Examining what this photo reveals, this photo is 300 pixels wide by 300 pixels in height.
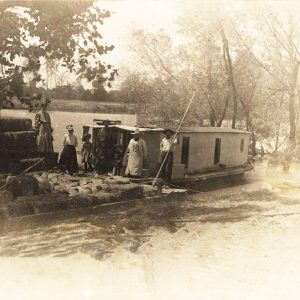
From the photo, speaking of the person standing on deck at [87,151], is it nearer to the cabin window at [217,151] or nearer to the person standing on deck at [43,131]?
the person standing on deck at [43,131]

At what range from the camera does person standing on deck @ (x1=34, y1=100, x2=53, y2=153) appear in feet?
42.3

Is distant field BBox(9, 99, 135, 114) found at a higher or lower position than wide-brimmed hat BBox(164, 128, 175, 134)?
higher

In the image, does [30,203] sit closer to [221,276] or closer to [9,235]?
[9,235]

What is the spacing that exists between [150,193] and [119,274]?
4.84m

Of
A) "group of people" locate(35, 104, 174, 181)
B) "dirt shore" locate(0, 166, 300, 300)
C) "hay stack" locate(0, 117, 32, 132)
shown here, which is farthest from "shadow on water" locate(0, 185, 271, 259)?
"hay stack" locate(0, 117, 32, 132)

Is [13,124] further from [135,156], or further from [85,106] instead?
→ [135,156]

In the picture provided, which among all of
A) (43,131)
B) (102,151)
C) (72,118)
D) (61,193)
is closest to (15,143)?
(43,131)

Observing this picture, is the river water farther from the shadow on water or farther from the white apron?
the shadow on water

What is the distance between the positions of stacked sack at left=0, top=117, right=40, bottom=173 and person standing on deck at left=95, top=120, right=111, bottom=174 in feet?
6.22

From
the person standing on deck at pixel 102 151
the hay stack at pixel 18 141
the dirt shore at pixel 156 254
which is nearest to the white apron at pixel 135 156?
the person standing on deck at pixel 102 151

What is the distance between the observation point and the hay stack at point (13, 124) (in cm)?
1316

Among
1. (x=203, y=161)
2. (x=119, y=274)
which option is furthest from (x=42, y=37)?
(x=203, y=161)

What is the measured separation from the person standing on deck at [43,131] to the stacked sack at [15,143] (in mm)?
242

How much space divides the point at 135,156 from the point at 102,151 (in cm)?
157
